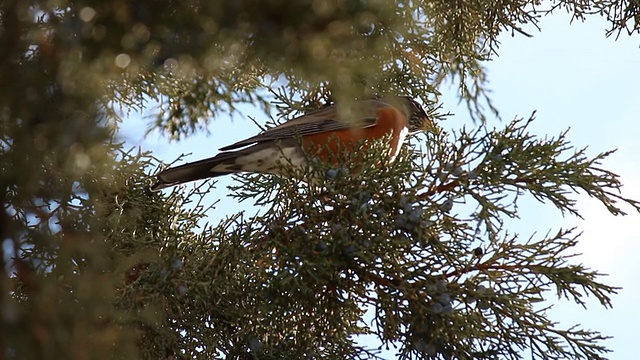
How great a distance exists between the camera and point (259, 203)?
121 inches

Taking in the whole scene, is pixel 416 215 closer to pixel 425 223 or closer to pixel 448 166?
pixel 425 223

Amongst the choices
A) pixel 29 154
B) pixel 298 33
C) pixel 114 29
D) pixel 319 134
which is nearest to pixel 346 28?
pixel 298 33

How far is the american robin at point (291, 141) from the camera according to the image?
10.5 ft

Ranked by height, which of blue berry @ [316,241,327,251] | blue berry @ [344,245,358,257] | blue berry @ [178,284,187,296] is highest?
blue berry @ [316,241,327,251]

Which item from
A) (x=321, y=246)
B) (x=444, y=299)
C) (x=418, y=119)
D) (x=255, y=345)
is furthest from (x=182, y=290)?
(x=418, y=119)

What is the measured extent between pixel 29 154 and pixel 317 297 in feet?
4.47

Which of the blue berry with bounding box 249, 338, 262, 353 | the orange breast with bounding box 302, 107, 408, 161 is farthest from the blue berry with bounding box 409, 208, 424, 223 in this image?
the orange breast with bounding box 302, 107, 408, 161

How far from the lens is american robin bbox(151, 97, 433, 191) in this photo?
3189 millimetres

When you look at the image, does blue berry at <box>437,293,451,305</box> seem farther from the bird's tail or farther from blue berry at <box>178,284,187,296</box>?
the bird's tail

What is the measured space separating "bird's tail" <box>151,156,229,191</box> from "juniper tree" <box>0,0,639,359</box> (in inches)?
3.1

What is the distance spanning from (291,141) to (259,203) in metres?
0.53

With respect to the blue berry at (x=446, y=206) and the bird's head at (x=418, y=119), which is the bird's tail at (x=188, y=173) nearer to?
the bird's head at (x=418, y=119)

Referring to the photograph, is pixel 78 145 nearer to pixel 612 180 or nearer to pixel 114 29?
pixel 114 29

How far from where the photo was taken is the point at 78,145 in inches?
53.5
